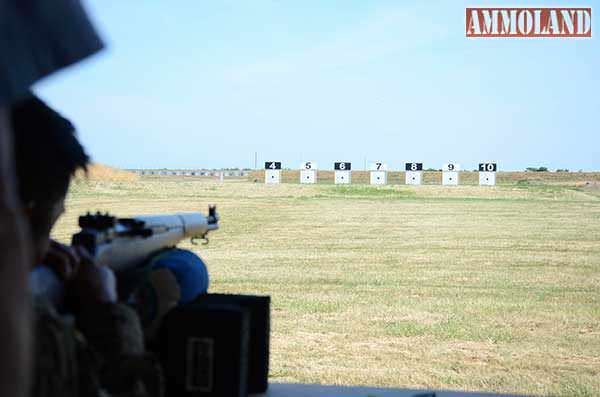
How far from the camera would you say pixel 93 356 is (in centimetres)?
107

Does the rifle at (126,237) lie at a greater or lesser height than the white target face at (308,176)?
lesser

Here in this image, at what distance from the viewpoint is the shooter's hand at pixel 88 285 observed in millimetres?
1265

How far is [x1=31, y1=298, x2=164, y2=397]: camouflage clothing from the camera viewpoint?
94cm

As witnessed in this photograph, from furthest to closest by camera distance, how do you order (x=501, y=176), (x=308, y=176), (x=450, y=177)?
1. (x=501, y=176)
2. (x=308, y=176)
3. (x=450, y=177)

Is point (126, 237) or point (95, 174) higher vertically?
point (95, 174)

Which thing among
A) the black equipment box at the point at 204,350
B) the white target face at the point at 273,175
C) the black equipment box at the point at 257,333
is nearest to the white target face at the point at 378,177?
the white target face at the point at 273,175

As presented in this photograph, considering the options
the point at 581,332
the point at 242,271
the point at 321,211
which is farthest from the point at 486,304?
the point at 321,211

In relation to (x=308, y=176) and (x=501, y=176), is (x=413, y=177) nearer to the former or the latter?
(x=308, y=176)

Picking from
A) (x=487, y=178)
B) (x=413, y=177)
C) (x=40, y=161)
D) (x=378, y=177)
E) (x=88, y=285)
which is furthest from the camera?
(x=378, y=177)

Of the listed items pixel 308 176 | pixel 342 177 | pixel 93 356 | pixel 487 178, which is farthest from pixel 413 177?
pixel 93 356

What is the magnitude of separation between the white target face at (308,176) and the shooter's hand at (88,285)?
65.7 meters

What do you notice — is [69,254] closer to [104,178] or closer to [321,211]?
[321,211]

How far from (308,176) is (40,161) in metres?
68.6

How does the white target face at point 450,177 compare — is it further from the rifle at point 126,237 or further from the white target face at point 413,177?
the rifle at point 126,237
